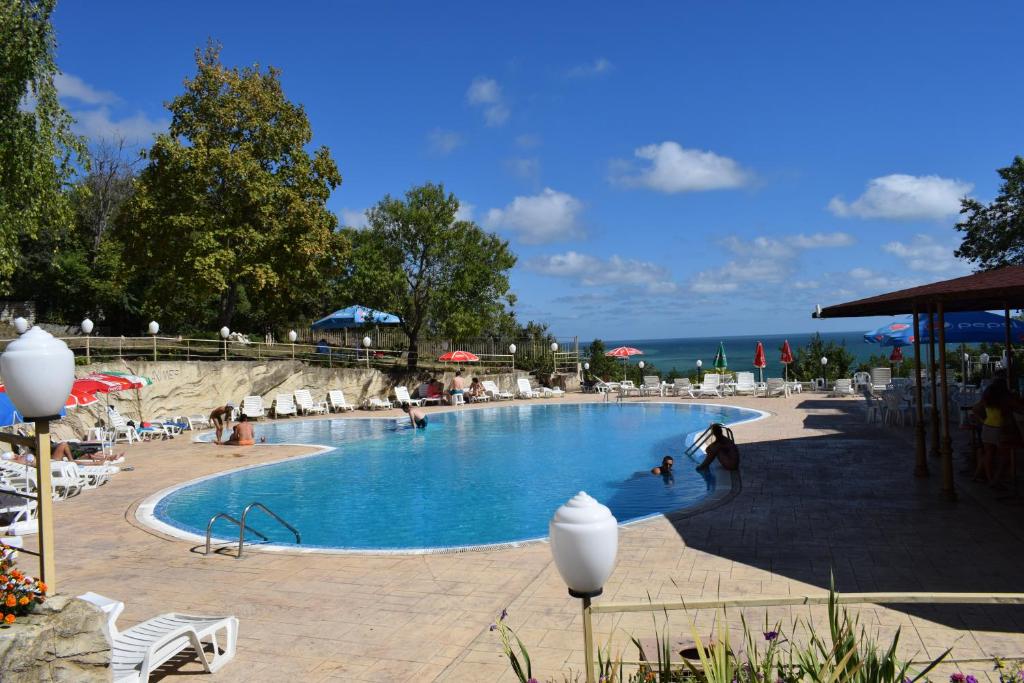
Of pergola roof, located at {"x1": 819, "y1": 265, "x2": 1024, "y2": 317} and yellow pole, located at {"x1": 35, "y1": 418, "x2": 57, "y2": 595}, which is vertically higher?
pergola roof, located at {"x1": 819, "y1": 265, "x2": 1024, "y2": 317}

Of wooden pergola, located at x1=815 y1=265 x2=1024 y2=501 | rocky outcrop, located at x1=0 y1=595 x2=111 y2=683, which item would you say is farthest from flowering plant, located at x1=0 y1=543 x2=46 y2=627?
wooden pergola, located at x1=815 y1=265 x2=1024 y2=501

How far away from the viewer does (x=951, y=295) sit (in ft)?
24.9

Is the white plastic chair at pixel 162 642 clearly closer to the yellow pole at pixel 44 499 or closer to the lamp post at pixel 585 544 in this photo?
the yellow pole at pixel 44 499

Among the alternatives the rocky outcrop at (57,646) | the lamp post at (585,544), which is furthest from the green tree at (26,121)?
the lamp post at (585,544)

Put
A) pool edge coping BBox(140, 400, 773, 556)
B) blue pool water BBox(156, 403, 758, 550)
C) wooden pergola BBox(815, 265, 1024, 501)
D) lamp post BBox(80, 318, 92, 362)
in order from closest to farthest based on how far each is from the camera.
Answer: wooden pergola BBox(815, 265, 1024, 501) → pool edge coping BBox(140, 400, 773, 556) → blue pool water BBox(156, 403, 758, 550) → lamp post BBox(80, 318, 92, 362)

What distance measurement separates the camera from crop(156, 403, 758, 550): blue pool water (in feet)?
32.2

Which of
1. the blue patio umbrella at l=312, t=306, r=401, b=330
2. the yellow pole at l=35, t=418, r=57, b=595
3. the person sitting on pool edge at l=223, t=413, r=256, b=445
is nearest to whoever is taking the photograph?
the yellow pole at l=35, t=418, r=57, b=595

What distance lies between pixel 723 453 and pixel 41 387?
9692 mm

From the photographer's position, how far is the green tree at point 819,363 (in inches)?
1287

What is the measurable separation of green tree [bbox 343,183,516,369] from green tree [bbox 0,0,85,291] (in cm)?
1197

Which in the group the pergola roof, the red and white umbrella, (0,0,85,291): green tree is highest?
(0,0,85,291): green tree

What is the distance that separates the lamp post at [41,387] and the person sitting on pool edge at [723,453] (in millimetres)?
9359

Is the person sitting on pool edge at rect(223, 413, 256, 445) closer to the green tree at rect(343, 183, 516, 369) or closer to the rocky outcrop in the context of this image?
the green tree at rect(343, 183, 516, 369)

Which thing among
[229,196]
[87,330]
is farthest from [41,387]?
[229,196]
